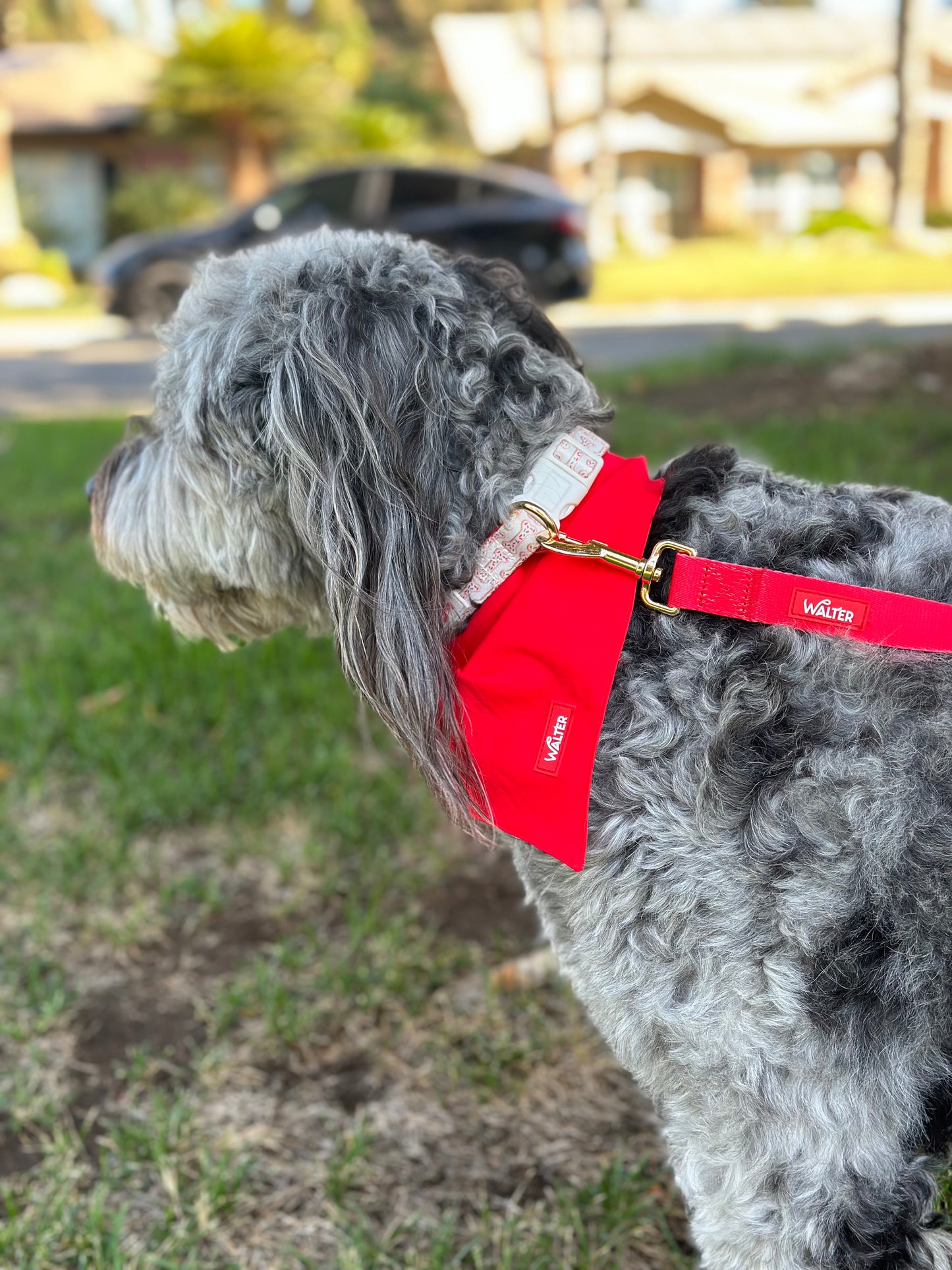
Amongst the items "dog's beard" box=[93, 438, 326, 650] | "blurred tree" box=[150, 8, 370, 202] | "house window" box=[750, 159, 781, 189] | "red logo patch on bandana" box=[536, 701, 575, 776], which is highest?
"blurred tree" box=[150, 8, 370, 202]

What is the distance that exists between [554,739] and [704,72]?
47155 millimetres

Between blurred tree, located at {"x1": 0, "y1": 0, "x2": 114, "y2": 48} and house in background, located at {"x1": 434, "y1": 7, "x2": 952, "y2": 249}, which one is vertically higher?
blurred tree, located at {"x1": 0, "y1": 0, "x2": 114, "y2": 48}

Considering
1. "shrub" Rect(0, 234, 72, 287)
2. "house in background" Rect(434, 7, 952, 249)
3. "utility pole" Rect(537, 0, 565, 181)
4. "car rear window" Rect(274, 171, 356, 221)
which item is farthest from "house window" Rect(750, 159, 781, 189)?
"car rear window" Rect(274, 171, 356, 221)

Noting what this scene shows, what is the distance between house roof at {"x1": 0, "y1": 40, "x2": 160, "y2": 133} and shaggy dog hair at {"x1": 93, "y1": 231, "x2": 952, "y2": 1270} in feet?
102

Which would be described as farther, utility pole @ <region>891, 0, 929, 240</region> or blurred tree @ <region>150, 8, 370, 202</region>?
blurred tree @ <region>150, 8, 370, 202</region>

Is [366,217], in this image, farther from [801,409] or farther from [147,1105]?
[147,1105]

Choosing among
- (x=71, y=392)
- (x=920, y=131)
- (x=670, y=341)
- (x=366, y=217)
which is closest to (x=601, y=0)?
(x=920, y=131)

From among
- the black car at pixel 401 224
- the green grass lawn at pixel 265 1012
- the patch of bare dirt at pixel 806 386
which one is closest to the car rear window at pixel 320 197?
the black car at pixel 401 224

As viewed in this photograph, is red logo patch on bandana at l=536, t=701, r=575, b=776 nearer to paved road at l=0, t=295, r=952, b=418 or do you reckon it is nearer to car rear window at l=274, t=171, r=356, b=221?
paved road at l=0, t=295, r=952, b=418

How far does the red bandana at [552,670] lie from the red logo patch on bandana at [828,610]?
27 cm

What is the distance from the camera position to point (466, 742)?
193 cm

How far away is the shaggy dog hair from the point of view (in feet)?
5.50

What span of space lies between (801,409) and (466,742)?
23.1 feet

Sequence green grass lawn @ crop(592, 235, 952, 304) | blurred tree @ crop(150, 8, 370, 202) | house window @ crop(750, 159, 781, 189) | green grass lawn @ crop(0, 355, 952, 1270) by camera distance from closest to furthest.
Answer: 1. green grass lawn @ crop(0, 355, 952, 1270)
2. green grass lawn @ crop(592, 235, 952, 304)
3. blurred tree @ crop(150, 8, 370, 202)
4. house window @ crop(750, 159, 781, 189)
